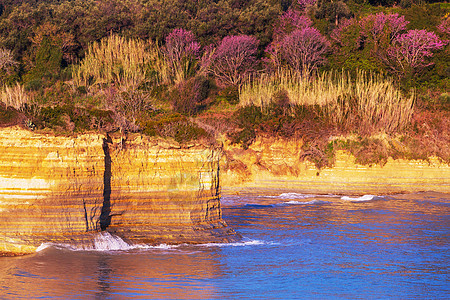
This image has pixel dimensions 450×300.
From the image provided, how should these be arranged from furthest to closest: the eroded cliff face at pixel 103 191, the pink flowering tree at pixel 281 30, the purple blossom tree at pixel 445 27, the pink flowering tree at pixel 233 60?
the purple blossom tree at pixel 445 27 < the pink flowering tree at pixel 281 30 < the pink flowering tree at pixel 233 60 < the eroded cliff face at pixel 103 191

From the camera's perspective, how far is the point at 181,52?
3831 cm

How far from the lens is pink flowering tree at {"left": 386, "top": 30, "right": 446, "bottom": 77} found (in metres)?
35.6

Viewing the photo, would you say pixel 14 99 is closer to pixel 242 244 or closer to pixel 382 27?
pixel 242 244

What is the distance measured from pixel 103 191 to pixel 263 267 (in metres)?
4.09

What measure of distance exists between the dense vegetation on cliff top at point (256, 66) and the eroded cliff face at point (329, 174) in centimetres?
62

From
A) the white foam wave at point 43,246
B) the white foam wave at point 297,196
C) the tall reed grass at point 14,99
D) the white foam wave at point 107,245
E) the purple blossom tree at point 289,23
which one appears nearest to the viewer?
the white foam wave at point 43,246

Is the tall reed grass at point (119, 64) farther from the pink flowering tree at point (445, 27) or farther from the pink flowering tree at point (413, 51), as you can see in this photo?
the pink flowering tree at point (445, 27)

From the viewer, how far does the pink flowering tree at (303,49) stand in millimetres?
37156

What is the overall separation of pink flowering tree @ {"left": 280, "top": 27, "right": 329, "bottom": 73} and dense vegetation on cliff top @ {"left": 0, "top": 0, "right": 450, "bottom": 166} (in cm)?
10

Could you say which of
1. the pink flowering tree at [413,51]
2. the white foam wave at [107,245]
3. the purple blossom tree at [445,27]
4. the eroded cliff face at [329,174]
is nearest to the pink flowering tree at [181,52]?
the eroded cliff face at [329,174]

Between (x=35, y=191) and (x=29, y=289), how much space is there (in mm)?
2892

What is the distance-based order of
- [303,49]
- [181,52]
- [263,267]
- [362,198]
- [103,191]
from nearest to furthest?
1. [263,267]
2. [103,191]
3. [362,198]
4. [303,49]
5. [181,52]

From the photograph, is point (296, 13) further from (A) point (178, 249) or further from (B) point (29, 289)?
(B) point (29, 289)

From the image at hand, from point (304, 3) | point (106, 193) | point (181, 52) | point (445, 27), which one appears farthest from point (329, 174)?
point (304, 3)
